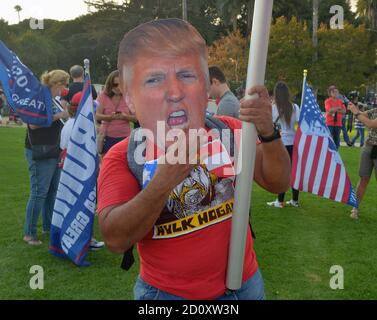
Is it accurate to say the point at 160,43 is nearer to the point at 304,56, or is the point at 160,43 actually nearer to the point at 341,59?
the point at 304,56

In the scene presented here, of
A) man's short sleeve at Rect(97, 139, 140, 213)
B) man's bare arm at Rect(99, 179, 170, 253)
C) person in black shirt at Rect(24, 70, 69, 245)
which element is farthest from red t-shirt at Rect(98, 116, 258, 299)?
person in black shirt at Rect(24, 70, 69, 245)

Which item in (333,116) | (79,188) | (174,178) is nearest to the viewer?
(174,178)

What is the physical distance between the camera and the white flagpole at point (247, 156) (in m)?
1.45

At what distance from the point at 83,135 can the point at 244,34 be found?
31.1 metres

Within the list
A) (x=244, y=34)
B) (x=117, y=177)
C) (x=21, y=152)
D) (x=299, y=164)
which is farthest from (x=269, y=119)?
(x=244, y=34)

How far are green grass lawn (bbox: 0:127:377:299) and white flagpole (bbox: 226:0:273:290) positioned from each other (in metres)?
2.46

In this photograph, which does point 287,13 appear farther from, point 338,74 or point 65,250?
point 65,250

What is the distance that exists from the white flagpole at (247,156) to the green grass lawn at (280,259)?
2.46 meters

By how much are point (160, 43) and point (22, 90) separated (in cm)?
353

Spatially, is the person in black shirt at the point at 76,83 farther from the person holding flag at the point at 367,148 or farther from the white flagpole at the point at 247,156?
the white flagpole at the point at 247,156

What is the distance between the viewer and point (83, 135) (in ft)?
14.6

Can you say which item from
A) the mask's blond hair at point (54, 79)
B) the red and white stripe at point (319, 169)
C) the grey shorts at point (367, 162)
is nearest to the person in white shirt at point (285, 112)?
the red and white stripe at point (319, 169)

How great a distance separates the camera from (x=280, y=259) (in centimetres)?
477

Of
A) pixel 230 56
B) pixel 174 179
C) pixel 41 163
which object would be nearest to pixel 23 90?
pixel 41 163
